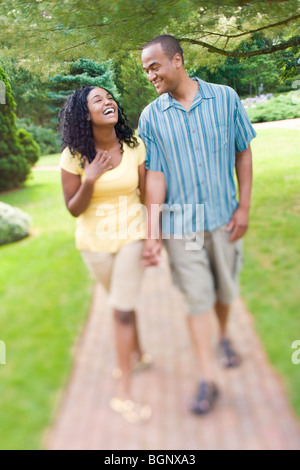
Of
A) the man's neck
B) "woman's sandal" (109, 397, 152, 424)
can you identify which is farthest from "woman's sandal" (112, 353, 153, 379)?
the man's neck

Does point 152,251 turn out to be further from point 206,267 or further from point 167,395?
point 167,395

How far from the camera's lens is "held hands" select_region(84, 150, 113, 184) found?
1.67 m

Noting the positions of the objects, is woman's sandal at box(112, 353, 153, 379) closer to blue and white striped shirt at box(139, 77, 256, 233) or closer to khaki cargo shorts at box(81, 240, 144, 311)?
khaki cargo shorts at box(81, 240, 144, 311)

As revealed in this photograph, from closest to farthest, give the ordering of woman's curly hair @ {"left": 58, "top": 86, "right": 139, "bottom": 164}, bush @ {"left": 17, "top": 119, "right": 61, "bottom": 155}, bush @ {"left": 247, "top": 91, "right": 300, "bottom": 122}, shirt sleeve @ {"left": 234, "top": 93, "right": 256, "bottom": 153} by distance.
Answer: woman's curly hair @ {"left": 58, "top": 86, "right": 139, "bottom": 164}
shirt sleeve @ {"left": 234, "top": 93, "right": 256, "bottom": 153}
bush @ {"left": 17, "top": 119, "right": 61, "bottom": 155}
bush @ {"left": 247, "top": 91, "right": 300, "bottom": 122}

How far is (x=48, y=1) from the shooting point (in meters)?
1.88

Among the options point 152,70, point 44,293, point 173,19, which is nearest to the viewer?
point 152,70

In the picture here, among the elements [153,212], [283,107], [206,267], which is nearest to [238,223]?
[206,267]

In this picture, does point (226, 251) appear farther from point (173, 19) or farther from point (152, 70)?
point (173, 19)

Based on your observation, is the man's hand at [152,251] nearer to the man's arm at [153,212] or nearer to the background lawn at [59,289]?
the man's arm at [153,212]

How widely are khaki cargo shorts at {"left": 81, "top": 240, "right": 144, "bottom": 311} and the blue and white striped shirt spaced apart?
26 centimetres

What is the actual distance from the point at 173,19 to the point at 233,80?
0.35 metres

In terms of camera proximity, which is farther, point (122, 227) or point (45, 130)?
point (45, 130)

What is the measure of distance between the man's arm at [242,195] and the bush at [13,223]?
87cm

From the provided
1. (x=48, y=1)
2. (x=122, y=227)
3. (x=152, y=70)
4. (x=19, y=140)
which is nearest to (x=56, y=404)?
(x=122, y=227)
